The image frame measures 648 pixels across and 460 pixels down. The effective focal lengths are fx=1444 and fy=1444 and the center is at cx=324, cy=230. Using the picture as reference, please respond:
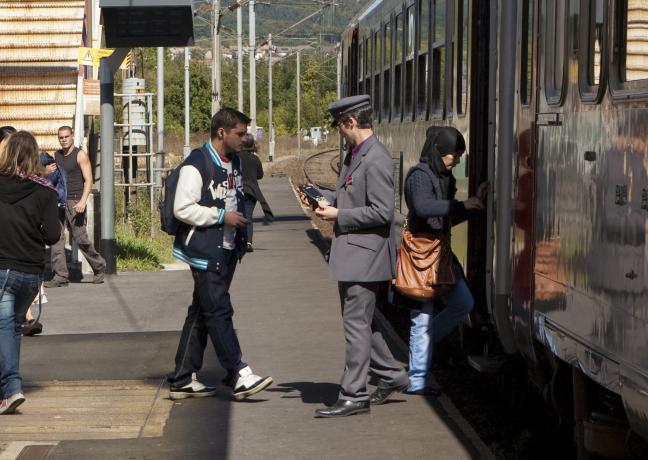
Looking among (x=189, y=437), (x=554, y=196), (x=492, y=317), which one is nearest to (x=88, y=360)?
(x=189, y=437)

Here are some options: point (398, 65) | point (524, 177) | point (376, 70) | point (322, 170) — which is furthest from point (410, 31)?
point (322, 170)

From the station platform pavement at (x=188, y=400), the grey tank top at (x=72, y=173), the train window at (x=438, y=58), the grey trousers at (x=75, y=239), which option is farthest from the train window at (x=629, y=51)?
the grey tank top at (x=72, y=173)

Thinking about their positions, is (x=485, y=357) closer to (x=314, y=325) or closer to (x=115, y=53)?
(x=314, y=325)

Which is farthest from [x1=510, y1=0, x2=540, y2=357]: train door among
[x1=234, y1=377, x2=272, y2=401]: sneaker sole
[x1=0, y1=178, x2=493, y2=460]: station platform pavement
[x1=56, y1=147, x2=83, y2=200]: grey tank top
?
[x1=56, y1=147, x2=83, y2=200]: grey tank top

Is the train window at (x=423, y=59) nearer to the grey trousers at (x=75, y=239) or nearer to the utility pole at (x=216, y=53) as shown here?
the grey trousers at (x=75, y=239)

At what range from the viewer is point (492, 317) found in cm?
809

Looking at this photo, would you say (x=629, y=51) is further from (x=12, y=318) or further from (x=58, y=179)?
(x=58, y=179)

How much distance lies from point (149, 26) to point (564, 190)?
10.9 meters

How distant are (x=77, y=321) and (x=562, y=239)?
7541 millimetres

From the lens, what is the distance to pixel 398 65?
44.8 feet

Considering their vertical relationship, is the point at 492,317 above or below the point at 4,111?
below

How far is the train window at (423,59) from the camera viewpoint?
38.1 feet

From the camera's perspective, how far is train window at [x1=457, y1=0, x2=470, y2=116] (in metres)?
9.57

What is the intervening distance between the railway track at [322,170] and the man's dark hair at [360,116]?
31.7 metres
